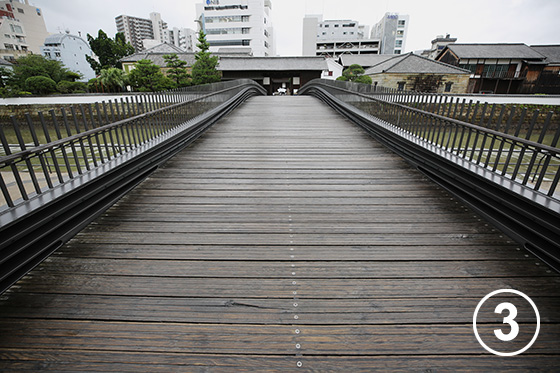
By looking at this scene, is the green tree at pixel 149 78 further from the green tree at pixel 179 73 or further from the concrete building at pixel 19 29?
the concrete building at pixel 19 29

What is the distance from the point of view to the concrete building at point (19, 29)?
1801 inches

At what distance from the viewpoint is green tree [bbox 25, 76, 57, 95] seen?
22062mm

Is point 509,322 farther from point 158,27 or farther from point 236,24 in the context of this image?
point 158,27

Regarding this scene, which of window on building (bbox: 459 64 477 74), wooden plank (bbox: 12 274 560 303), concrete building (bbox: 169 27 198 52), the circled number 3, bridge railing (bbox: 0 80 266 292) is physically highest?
concrete building (bbox: 169 27 198 52)

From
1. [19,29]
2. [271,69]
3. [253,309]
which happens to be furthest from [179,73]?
[19,29]

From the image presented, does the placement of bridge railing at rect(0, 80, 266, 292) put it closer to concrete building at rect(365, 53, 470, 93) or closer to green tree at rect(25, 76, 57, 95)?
green tree at rect(25, 76, 57, 95)

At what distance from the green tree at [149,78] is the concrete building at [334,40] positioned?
4868 cm

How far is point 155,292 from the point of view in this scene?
2055mm

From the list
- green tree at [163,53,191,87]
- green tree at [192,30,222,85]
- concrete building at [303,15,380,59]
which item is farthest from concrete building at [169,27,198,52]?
green tree at [192,30,222,85]

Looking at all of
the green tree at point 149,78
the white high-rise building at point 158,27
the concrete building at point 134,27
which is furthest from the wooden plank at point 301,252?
the concrete building at point 134,27

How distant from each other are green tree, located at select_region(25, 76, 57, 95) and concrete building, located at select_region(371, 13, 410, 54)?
72.2 metres

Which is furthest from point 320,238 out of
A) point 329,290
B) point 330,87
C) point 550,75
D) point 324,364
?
point 550,75

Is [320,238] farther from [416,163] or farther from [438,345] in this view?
[416,163]

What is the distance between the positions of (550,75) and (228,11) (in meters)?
57.1
